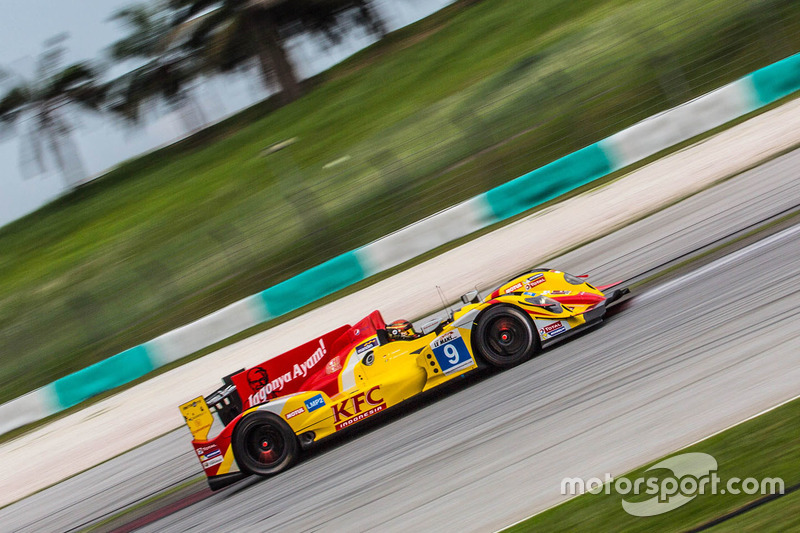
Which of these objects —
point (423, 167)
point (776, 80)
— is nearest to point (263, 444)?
point (423, 167)

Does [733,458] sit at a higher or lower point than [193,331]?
lower

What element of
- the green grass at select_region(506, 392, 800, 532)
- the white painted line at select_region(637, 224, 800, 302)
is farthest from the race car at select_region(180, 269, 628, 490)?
the green grass at select_region(506, 392, 800, 532)

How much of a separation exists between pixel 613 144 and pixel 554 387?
690 centimetres

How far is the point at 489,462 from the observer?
5059 mm

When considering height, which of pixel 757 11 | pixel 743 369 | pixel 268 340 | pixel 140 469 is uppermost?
pixel 757 11

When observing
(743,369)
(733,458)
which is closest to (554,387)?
(743,369)

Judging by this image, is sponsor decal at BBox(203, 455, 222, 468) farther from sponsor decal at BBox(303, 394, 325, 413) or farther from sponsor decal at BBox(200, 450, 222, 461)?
sponsor decal at BBox(303, 394, 325, 413)

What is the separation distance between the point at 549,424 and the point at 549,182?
23.0 ft

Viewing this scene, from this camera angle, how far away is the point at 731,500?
3.70m

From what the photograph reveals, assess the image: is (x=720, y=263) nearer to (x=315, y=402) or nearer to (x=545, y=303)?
(x=545, y=303)

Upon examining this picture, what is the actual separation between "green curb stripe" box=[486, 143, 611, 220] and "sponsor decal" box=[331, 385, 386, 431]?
6.05 metres

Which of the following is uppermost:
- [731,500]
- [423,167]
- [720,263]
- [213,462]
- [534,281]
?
[423,167]

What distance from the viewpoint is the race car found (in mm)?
6105

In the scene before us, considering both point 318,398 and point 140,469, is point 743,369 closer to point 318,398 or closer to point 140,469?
point 318,398
